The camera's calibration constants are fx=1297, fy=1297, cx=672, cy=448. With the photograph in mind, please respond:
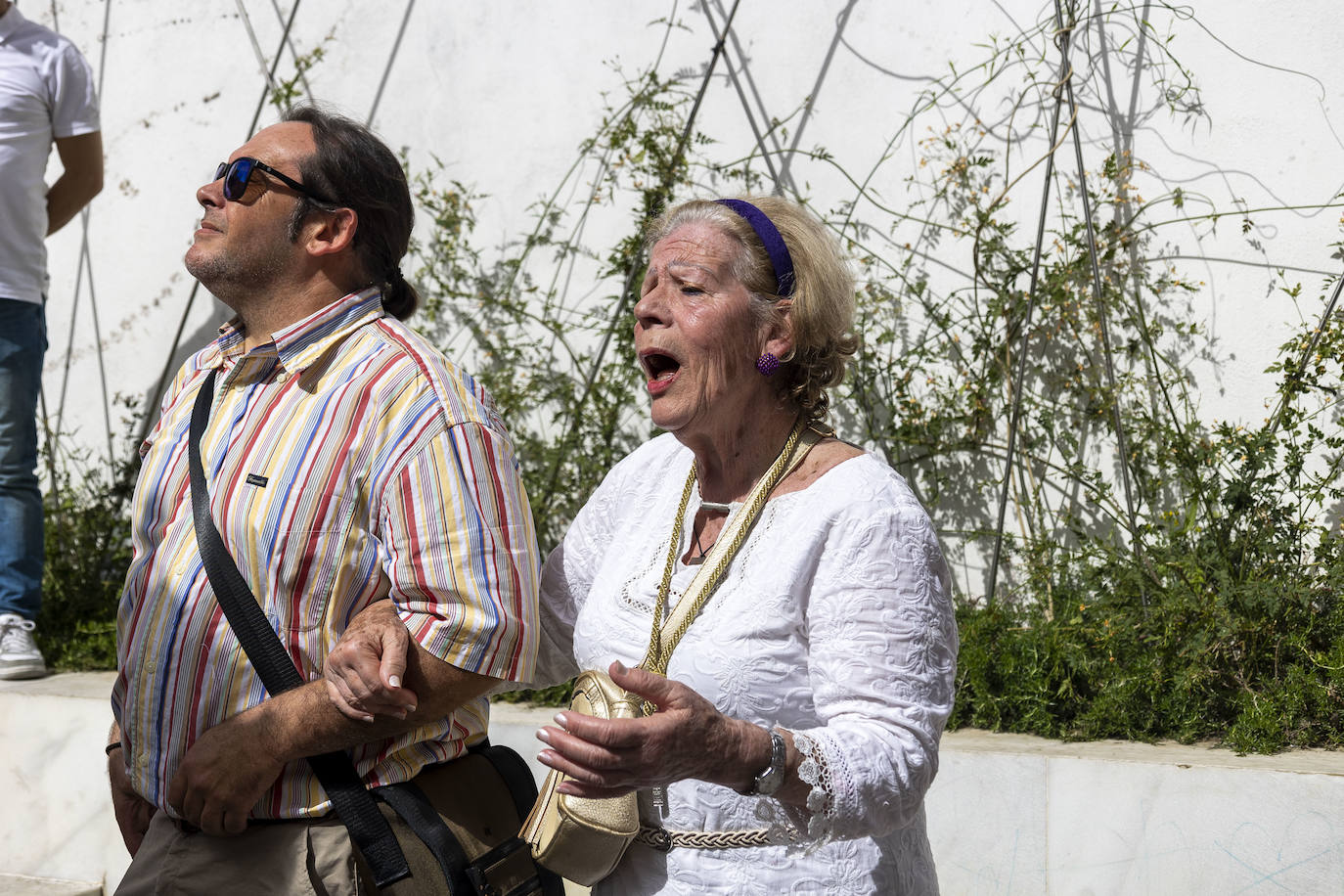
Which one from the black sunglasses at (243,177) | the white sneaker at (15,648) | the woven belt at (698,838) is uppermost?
the black sunglasses at (243,177)

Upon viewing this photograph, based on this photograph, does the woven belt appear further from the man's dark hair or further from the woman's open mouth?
the man's dark hair

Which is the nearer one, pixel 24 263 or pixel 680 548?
pixel 680 548

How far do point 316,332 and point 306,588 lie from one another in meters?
0.46

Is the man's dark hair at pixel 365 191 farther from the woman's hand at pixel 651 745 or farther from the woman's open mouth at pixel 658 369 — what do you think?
the woman's hand at pixel 651 745

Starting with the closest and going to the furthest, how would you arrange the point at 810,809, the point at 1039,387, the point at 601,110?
the point at 810,809 → the point at 1039,387 → the point at 601,110

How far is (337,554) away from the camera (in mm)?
1960

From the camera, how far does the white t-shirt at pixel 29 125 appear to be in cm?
416

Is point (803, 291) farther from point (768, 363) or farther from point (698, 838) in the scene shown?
point (698, 838)

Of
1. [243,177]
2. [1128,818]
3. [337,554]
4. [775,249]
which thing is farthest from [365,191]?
[1128,818]

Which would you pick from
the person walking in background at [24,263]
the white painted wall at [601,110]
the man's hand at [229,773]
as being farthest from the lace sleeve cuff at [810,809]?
the person walking in background at [24,263]

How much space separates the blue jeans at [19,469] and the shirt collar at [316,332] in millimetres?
2210

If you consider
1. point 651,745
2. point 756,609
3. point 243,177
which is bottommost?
point 651,745

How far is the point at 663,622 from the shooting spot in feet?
5.76

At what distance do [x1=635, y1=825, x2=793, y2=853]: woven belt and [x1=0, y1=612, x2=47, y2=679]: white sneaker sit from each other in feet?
10.4
